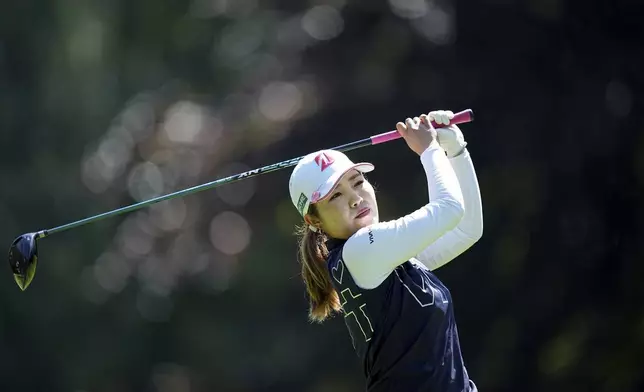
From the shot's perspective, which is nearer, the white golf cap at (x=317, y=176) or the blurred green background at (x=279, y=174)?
the white golf cap at (x=317, y=176)

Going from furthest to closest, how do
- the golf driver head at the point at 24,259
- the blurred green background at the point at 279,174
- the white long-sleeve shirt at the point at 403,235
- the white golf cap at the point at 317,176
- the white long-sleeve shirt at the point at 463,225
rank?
the blurred green background at the point at 279,174 < the golf driver head at the point at 24,259 < the white long-sleeve shirt at the point at 463,225 < the white golf cap at the point at 317,176 < the white long-sleeve shirt at the point at 403,235

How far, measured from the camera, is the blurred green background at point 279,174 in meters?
5.38

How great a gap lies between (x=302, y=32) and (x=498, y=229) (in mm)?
1455

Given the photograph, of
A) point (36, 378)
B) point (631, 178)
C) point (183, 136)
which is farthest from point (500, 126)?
point (36, 378)

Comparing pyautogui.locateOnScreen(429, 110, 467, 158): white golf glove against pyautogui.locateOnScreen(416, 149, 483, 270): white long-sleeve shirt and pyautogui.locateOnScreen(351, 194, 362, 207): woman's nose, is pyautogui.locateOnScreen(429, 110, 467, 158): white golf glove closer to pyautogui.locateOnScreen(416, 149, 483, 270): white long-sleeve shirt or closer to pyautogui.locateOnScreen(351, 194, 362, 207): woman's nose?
pyautogui.locateOnScreen(416, 149, 483, 270): white long-sleeve shirt

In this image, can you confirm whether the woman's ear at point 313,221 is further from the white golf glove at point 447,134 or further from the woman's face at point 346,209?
the white golf glove at point 447,134

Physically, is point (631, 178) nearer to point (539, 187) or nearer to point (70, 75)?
point (539, 187)

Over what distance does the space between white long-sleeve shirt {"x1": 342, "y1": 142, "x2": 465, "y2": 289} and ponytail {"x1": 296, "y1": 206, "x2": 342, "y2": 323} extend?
153mm

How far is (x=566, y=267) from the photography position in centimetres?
534

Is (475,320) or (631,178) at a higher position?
(631,178)

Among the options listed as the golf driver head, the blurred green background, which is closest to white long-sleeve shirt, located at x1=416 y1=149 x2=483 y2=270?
the golf driver head

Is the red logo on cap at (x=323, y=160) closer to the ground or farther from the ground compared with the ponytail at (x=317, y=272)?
farther from the ground

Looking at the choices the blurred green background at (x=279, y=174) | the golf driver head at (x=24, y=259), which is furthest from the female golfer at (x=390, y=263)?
the blurred green background at (x=279, y=174)

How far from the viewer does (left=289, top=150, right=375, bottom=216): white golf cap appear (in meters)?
2.11
